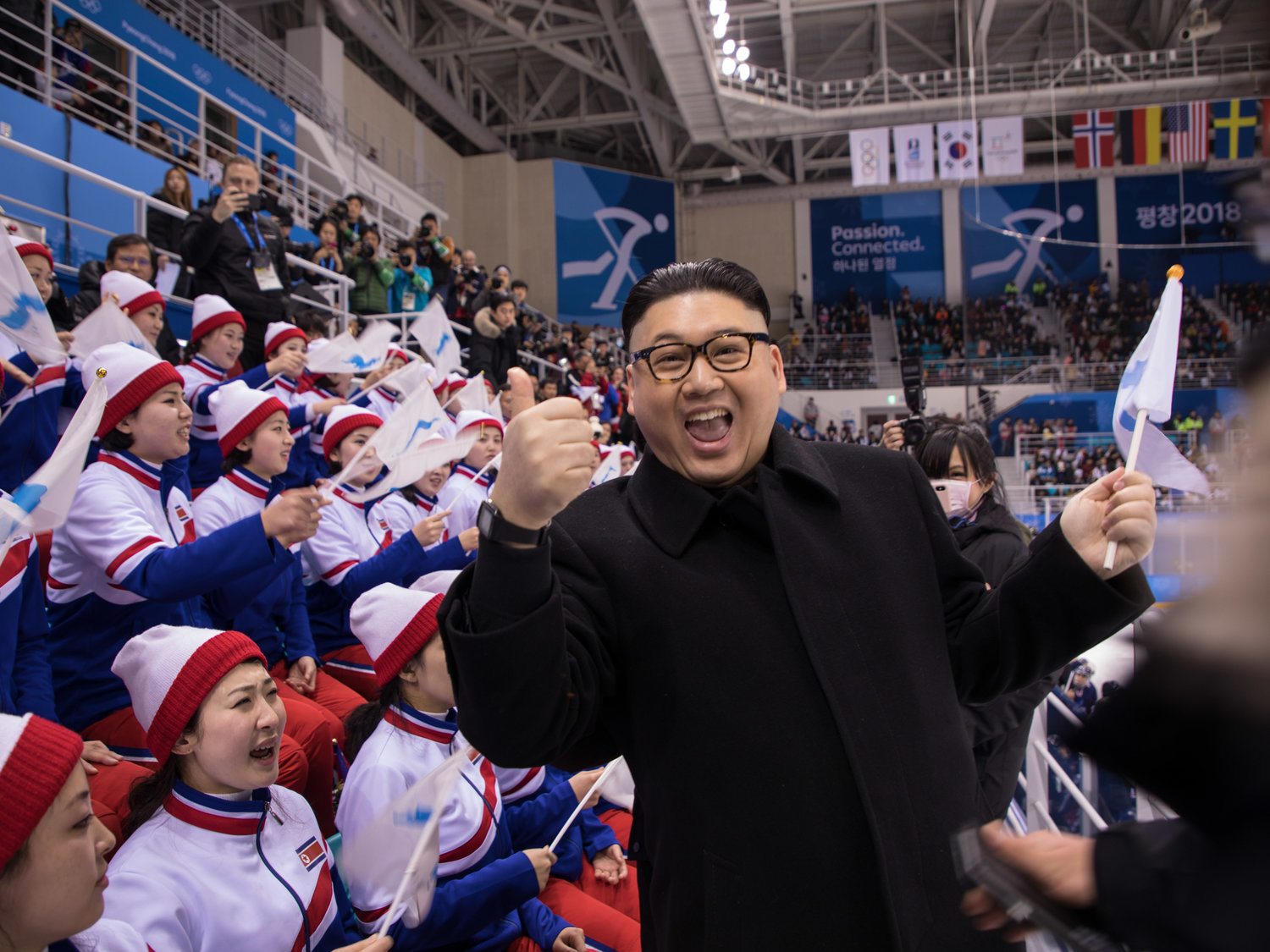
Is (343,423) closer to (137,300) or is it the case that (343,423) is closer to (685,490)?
(137,300)

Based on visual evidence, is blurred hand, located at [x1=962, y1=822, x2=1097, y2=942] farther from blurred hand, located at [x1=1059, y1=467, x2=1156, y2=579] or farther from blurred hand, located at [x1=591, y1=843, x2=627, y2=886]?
blurred hand, located at [x1=591, y1=843, x2=627, y2=886]

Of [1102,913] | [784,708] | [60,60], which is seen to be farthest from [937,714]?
[60,60]

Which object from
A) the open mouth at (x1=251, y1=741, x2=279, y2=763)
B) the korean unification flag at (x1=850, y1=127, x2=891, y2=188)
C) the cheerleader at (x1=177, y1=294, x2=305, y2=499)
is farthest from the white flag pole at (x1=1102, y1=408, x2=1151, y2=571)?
the korean unification flag at (x1=850, y1=127, x2=891, y2=188)

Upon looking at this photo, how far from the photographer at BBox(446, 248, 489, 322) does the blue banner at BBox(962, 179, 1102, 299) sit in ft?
24.6

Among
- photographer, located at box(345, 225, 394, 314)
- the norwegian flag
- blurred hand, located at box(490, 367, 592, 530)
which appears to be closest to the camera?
blurred hand, located at box(490, 367, 592, 530)

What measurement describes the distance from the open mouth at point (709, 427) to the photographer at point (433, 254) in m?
8.64

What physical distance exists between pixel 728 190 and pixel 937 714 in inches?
938

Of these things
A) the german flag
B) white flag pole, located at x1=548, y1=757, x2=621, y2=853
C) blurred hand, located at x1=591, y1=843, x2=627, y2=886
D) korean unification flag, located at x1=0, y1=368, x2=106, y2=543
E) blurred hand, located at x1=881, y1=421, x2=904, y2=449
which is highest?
the german flag

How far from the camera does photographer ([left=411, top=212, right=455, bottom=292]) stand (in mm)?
9547

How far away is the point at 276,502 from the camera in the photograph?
6.78 ft

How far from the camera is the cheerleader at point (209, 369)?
3.83 meters

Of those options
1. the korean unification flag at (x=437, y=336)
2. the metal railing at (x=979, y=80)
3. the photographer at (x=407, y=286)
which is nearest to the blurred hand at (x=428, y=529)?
the korean unification flag at (x=437, y=336)

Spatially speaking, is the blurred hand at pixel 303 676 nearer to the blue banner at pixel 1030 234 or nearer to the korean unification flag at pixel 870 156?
the blue banner at pixel 1030 234

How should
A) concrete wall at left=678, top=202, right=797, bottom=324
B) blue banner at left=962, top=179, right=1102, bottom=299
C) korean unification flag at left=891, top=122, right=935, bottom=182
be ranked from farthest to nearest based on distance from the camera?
concrete wall at left=678, top=202, right=797, bottom=324
korean unification flag at left=891, top=122, right=935, bottom=182
blue banner at left=962, top=179, right=1102, bottom=299
